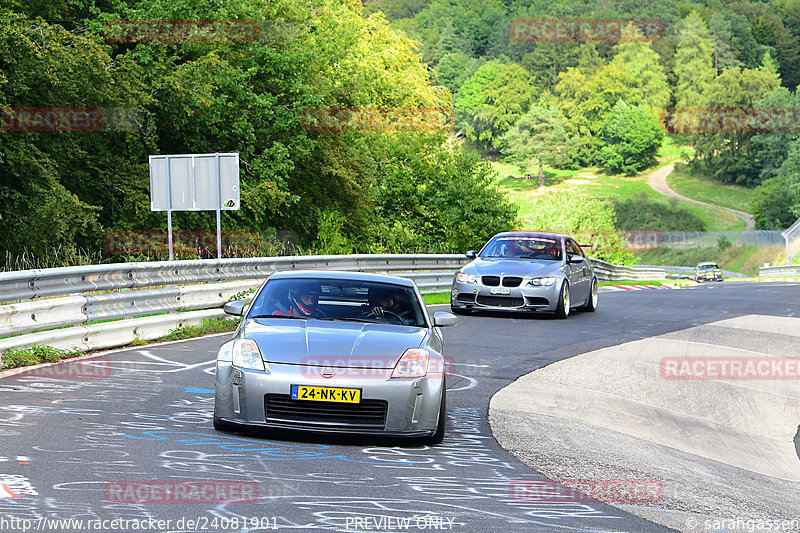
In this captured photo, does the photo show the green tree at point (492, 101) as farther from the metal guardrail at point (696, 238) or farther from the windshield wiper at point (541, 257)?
the windshield wiper at point (541, 257)

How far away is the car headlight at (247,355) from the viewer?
7.53 meters

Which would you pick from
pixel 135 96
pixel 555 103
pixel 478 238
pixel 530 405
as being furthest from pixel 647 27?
pixel 530 405

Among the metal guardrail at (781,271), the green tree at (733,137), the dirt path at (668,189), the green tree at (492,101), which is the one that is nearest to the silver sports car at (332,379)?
the metal guardrail at (781,271)

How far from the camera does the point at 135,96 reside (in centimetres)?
2759

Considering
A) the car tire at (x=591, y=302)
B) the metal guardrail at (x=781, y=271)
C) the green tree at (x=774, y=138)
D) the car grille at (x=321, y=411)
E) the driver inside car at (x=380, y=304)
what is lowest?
the metal guardrail at (x=781, y=271)

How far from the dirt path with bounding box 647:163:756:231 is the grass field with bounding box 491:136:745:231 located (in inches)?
45.7

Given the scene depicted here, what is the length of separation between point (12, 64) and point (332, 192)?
15.4 m

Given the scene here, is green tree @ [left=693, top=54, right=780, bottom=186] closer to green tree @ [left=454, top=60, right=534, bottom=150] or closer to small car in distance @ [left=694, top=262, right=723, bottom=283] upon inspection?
green tree @ [left=454, top=60, right=534, bottom=150]

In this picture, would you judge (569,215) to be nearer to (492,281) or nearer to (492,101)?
(492,281)

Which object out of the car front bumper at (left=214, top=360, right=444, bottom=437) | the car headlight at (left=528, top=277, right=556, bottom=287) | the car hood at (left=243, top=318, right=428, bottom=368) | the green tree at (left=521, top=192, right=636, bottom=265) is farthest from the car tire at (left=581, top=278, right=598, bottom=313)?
the green tree at (left=521, top=192, right=636, bottom=265)

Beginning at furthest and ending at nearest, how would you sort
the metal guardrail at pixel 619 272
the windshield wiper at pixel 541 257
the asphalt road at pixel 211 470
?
the metal guardrail at pixel 619 272 → the windshield wiper at pixel 541 257 → the asphalt road at pixel 211 470

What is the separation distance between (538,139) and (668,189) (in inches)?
940

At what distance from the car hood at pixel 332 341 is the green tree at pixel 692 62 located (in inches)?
7114

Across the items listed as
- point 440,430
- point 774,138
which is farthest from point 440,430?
point 774,138
